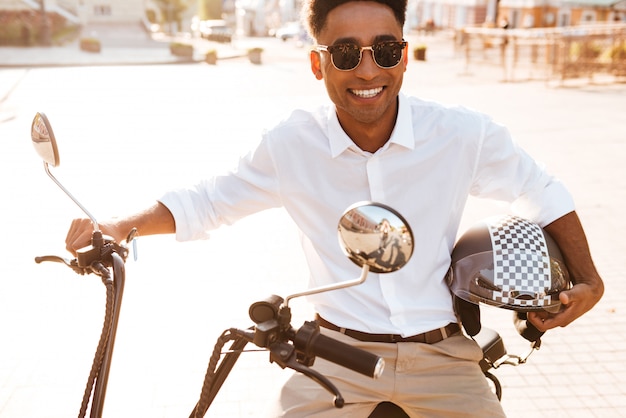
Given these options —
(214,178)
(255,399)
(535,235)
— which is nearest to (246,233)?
(255,399)

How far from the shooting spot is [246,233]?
7.20 m

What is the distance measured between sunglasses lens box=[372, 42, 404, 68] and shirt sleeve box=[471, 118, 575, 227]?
0.43m

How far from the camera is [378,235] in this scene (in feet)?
4.91

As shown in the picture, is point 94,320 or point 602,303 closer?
point 94,320

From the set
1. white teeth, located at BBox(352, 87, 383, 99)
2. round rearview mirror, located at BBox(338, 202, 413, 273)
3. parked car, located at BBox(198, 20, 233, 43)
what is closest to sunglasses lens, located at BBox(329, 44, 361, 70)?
white teeth, located at BBox(352, 87, 383, 99)

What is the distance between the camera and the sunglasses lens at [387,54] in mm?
2393

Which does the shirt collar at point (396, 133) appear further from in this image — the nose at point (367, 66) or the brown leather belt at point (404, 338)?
the brown leather belt at point (404, 338)

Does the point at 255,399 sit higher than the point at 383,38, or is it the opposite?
the point at 383,38

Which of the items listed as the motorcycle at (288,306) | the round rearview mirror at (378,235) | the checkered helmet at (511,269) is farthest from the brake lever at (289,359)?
the checkered helmet at (511,269)

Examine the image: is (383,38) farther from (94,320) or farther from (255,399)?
(94,320)

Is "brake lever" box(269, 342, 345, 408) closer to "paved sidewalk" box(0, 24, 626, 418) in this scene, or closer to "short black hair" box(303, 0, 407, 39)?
"short black hair" box(303, 0, 407, 39)

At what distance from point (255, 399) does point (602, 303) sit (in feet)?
9.03

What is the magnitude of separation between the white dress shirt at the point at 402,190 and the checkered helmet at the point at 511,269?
0.11m

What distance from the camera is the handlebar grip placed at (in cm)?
160
